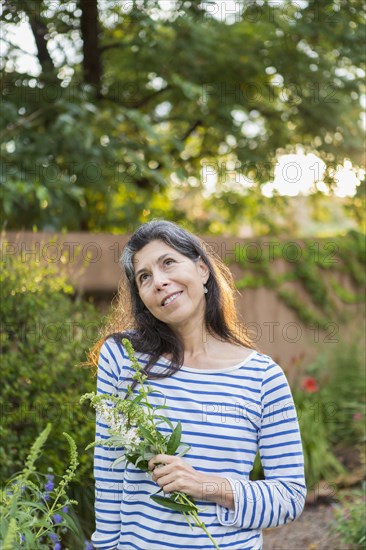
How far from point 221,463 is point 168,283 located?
1.65ft

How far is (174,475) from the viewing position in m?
1.83

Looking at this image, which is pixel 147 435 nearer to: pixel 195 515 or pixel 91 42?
pixel 195 515

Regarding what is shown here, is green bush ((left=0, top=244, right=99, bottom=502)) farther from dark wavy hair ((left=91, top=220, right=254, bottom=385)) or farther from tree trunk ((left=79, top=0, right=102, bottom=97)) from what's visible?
tree trunk ((left=79, top=0, right=102, bottom=97))

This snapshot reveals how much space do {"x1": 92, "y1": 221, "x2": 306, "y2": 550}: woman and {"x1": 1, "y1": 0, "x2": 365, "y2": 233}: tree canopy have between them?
2.99 m

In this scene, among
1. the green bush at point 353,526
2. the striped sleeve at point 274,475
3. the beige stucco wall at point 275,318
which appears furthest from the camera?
the beige stucco wall at point 275,318

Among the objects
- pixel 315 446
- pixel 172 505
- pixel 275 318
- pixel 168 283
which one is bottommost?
pixel 315 446

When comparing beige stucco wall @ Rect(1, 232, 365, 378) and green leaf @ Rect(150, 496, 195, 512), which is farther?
beige stucco wall @ Rect(1, 232, 365, 378)

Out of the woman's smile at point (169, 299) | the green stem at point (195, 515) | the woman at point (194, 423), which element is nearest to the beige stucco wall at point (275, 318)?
the woman at point (194, 423)

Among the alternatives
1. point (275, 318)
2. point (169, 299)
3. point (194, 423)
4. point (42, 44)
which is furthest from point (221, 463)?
point (275, 318)

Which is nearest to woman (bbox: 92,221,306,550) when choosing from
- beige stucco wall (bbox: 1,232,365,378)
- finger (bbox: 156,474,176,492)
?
finger (bbox: 156,474,176,492)

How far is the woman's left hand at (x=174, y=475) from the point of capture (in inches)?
71.8

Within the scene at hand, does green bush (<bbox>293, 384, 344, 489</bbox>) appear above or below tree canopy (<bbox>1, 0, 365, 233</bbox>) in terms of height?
below

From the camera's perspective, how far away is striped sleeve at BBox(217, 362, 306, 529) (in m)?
1.95

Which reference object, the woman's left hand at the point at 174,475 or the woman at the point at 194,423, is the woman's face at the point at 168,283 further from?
the woman's left hand at the point at 174,475
